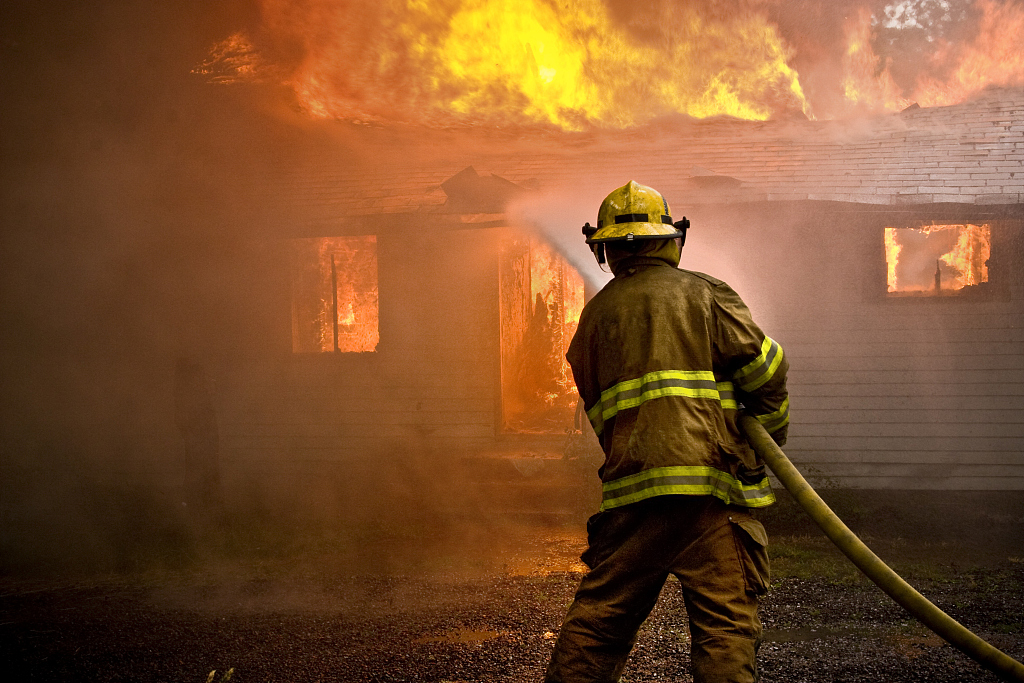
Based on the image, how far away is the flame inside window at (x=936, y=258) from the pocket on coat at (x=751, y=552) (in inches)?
285

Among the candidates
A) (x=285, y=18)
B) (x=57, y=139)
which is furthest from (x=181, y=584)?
(x=285, y=18)

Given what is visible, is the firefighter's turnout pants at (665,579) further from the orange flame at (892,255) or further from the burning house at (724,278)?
the orange flame at (892,255)

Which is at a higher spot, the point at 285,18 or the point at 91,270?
the point at 285,18

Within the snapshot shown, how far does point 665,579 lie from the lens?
2.12 metres

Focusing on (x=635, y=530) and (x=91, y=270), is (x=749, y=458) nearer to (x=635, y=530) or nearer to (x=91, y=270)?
(x=635, y=530)

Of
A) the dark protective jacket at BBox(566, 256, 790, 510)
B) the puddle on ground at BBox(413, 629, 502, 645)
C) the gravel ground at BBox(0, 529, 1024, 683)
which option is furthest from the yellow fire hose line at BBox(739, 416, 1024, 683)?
the puddle on ground at BBox(413, 629, 502, 645)

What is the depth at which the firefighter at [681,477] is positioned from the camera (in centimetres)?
208

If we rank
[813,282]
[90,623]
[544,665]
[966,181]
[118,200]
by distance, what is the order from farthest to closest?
[118,200] → [813,282] → [966,181] → [90,623] → [544,665]

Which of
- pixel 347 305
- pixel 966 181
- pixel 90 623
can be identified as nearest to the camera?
pixel 90 623

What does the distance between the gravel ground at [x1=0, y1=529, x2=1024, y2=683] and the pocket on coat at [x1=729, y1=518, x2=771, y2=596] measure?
144 cm

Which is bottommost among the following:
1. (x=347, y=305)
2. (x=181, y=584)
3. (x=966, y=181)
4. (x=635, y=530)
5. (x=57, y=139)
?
(x=181, y=584)

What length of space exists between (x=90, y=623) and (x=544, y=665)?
3135 mm

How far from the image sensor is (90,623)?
14.8ft

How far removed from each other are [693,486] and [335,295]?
8247mm
